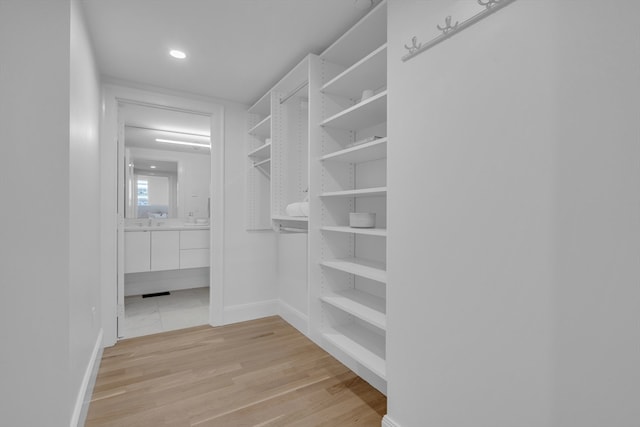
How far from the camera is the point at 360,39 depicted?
1886 millimetres

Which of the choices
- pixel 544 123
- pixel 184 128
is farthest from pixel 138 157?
pixel 544 123

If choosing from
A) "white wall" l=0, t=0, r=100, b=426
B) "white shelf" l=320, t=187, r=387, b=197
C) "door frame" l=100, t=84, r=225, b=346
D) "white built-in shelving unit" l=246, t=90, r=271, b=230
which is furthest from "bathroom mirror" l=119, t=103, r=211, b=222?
"white shelf" l=320, t=187, r=387, b=197

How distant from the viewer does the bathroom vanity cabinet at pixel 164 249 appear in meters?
3.45

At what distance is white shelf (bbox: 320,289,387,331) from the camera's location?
1.72 m

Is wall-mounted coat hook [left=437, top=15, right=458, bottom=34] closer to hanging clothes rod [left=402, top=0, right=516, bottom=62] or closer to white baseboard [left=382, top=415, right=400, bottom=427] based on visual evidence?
hanging clothes rod [left=402, top=0, right=516, bottom=62]

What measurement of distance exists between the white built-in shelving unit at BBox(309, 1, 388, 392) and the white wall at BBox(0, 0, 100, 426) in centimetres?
Answer: 135

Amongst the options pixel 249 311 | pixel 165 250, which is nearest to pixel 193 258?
pixel 165 250

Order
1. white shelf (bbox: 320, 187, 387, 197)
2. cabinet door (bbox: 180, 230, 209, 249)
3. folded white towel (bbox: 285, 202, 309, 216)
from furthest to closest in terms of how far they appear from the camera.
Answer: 1. cabinet door (bbox: 180, 230, 209, 249)
2. folded white towel (bbox: 285, 202, 309, 216)
3. white shelf (bbox: 320, 187, 387, 197)

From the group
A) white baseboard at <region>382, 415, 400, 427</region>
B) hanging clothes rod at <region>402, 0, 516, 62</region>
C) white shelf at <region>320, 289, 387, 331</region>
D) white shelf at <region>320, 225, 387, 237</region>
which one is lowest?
white baseboard at <region>382, 415, 400, 427</region>

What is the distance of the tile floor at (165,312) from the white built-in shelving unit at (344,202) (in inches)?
64.8

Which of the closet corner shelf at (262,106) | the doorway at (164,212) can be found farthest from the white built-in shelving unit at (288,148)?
the doorway at (164,212)

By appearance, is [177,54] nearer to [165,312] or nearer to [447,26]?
[447,26]

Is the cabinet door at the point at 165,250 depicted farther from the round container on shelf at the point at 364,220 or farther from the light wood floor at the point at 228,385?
the round container on shelf at the point at 364,220

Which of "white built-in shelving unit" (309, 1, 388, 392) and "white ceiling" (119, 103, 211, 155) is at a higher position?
"white ceiling" (119, 103, 211, 155)
